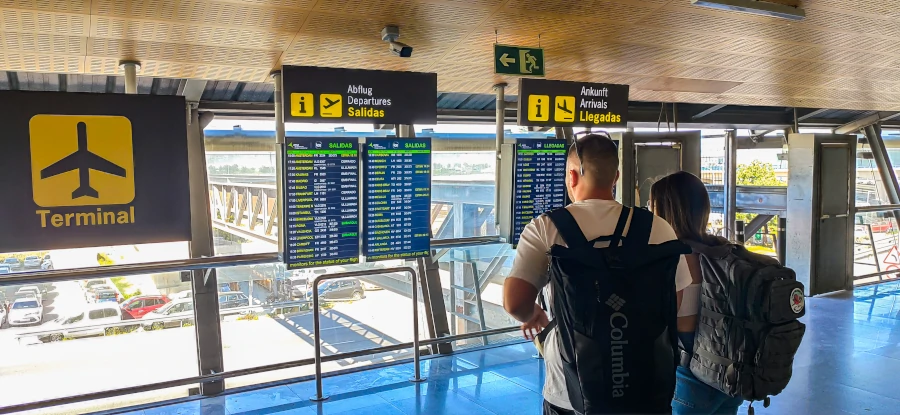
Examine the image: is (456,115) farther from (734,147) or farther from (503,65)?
(734,147)

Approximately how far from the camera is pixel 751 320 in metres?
2.02

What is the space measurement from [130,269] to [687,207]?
3.32 m

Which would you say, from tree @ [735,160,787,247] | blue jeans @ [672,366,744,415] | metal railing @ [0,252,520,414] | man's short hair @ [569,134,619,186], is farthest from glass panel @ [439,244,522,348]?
man's short hair @ [569,134,619,186]

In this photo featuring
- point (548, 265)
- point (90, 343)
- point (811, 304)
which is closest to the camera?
point (548, 265)

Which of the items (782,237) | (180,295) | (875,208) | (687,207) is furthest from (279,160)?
(875,208)

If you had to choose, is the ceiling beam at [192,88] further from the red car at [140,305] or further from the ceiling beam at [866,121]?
the ceiling beam at [866,121]

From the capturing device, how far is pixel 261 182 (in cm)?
501

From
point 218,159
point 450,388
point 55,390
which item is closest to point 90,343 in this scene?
point 55,390

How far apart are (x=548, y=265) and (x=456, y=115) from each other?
14.7 ft

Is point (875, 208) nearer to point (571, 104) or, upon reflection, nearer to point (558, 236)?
point (571, 104)

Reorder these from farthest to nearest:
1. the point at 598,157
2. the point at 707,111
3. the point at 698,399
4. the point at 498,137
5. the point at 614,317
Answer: the point at 707,111 → the point at 498,137 → the point at 698,399 → the point at 598,157 → the point at 614,317

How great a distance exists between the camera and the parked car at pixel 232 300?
4.84 meters

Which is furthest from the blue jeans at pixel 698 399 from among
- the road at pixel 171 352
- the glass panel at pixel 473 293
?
the glass panel at pixel 473 293

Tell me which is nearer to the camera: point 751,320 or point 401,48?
point 751,320
